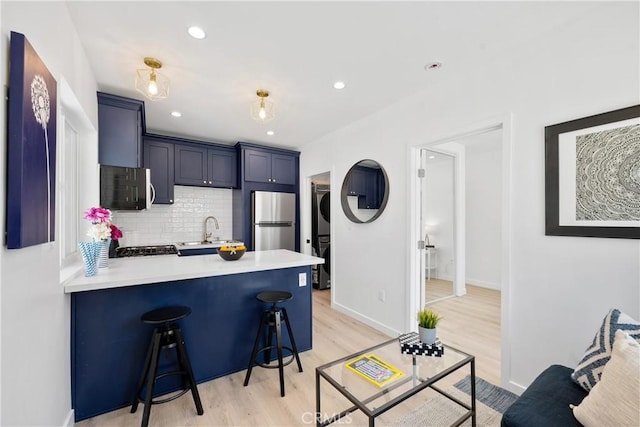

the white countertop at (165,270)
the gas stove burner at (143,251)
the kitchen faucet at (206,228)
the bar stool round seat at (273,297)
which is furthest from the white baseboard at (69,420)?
the kitchen faucet at (206,228)

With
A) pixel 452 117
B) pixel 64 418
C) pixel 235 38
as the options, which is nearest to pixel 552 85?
pixel 452 117

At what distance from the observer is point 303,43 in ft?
6.48

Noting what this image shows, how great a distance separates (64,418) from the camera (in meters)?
1.60

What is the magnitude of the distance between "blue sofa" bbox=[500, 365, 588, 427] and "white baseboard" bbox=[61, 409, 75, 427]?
7.51 ft

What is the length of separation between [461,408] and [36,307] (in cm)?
242

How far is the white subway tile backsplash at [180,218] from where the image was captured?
4039 millimetres

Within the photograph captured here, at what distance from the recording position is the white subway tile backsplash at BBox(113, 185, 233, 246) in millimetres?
4039

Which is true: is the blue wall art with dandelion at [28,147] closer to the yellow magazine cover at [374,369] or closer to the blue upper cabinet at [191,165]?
the yellow magazine cover at [374,369]

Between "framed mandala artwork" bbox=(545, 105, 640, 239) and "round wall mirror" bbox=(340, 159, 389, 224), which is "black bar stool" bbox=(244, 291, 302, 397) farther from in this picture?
"framed mandala artwork" bbox=(545, 105, 640, 239)

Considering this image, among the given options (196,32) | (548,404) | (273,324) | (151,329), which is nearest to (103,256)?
(151,329)

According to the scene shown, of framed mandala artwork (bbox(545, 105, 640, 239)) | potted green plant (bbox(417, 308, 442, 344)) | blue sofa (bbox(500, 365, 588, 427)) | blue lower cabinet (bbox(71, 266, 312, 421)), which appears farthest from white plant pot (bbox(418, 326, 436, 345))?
blue lower cabinet (bbox(71, 266, 312, 421))

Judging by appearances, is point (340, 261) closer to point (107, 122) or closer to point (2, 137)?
point (107, 122)

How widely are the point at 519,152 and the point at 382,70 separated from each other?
122 cm

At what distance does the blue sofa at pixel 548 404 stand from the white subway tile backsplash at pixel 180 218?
170 inches
